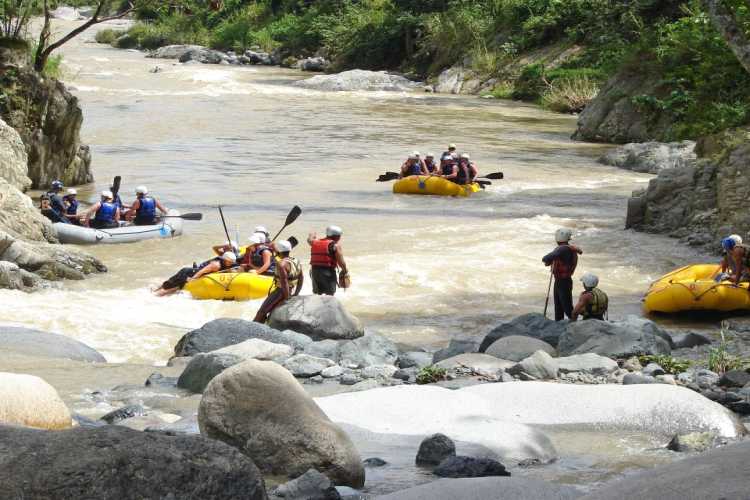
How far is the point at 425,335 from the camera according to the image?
13570mm

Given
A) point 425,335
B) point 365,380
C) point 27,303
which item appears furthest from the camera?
point 27,303

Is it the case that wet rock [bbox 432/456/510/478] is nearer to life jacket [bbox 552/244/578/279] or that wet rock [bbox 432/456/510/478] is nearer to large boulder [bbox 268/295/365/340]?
large boulder [bbox 268/295/365/340]

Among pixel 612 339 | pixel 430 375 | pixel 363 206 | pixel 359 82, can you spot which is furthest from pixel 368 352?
pixel 359 82

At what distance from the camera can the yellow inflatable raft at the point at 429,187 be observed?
956 inches

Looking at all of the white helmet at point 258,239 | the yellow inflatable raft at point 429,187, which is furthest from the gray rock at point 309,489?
the yellow inflatable raft at point 429,187

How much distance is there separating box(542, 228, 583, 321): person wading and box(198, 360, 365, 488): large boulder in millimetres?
7199

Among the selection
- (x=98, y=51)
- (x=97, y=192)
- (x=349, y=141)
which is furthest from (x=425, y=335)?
(x=98, y=51)

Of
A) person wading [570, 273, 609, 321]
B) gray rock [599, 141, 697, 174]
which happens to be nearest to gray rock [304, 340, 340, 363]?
person wading [570, 273, 609, 321]

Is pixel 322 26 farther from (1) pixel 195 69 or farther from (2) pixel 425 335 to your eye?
(2) pixel 425 335

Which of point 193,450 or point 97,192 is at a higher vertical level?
point 193,450

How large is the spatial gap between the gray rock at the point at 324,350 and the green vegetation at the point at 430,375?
1.50 m

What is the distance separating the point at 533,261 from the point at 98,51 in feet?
189

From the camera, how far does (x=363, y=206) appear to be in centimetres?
2283

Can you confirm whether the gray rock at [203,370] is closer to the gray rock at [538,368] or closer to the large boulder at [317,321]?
the gray rock at [538,368]
